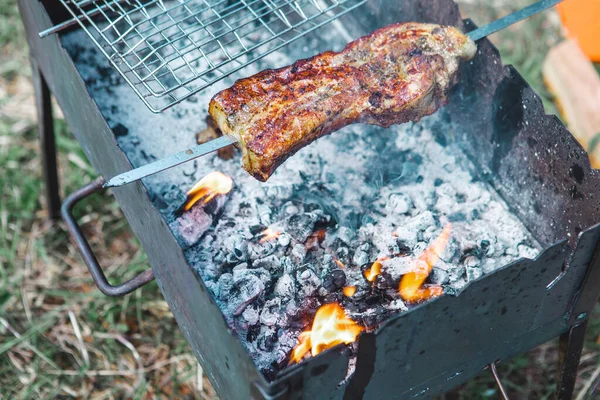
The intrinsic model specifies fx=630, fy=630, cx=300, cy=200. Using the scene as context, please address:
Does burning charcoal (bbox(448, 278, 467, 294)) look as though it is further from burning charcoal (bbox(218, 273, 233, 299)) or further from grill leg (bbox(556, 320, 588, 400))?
burning charcoal (bbox(218, 273, 233, 299))

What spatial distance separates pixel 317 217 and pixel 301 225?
0.08m

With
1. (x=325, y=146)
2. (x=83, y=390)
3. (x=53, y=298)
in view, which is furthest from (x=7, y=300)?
(x=325, y=146)

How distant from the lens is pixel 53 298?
11.8ft

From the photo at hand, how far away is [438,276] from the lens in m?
2.40

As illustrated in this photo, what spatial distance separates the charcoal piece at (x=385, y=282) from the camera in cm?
234

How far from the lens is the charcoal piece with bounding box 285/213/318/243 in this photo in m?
2.51

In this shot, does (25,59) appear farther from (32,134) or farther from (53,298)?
(53,298)

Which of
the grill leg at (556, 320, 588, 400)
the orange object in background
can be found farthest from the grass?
the orange object in background

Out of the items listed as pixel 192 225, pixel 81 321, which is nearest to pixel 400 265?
pixel 192 225

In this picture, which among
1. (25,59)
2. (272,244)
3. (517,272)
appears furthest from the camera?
(25,59)

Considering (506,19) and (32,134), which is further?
(32,134)

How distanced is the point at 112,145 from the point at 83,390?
1540mm

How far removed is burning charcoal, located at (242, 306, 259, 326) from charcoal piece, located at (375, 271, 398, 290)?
0.46 m

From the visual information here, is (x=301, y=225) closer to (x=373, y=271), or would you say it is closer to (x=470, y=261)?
(x=373, y=271)
